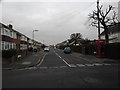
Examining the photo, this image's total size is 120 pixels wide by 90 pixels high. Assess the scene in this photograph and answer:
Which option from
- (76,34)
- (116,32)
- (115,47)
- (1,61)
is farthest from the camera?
(76,34)

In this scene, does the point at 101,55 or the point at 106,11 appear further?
the point at 106,11

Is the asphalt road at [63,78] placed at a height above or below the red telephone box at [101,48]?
below

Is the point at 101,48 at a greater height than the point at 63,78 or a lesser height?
greater

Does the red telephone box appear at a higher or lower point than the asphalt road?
higher

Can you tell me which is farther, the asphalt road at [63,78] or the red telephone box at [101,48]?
the red telephone box at [101,48]

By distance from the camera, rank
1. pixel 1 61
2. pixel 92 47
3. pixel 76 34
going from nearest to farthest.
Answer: pixel 1 61
pixel 92 47
pixel 76 34

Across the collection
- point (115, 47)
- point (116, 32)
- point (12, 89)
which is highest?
point (116, 32)

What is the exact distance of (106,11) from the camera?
3356 cm

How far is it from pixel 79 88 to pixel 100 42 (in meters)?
17.7

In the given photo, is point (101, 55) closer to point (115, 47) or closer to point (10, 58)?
point (115, 47)

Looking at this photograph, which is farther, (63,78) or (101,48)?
(101,48)

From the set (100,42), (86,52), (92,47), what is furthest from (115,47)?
(86,52)

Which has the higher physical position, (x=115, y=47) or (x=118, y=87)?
(x=115, y=47)

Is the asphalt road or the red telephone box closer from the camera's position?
the asphalt road
